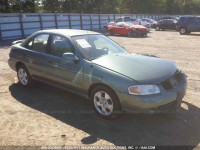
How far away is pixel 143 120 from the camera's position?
4.07 meters

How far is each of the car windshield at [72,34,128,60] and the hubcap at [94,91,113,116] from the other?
2.61 ft

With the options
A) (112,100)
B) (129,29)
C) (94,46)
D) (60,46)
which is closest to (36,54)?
(60,46)

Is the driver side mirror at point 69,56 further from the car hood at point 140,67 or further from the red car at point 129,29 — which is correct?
the red car at point 129,29

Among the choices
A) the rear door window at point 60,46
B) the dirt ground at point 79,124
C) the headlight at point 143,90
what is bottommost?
the dirt ground at point 79,124

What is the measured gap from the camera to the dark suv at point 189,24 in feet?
67.3

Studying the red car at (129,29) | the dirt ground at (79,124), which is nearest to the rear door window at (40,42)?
the dirt ground at (79,124)

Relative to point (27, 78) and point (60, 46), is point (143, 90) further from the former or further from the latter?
point (27, 78)

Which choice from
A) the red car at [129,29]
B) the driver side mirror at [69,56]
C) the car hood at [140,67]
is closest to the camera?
the car hood at [140,67]

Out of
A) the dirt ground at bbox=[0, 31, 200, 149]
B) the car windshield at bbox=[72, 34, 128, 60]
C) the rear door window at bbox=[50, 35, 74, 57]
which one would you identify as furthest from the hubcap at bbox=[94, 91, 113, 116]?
the rear door window at bbox=[50, 35, 74, 57]

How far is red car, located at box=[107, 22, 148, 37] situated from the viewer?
20016mm

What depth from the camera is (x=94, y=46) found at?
186 inches

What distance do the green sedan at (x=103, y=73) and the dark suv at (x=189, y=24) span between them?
1821 centimetres

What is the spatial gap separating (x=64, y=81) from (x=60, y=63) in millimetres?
400

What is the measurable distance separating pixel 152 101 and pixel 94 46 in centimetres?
188
